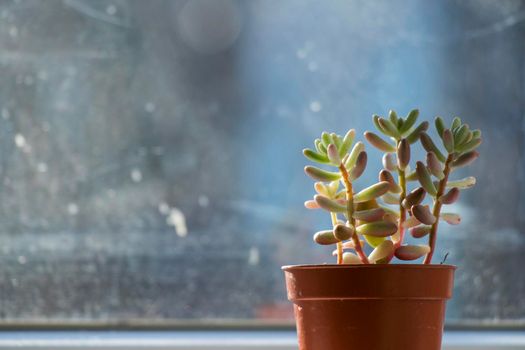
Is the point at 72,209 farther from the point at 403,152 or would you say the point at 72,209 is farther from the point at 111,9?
the point at 403,152

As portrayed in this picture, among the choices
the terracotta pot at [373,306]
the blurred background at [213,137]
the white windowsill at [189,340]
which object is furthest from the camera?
the blurred background at [213,137]

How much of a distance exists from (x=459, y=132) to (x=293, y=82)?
24.6 inches

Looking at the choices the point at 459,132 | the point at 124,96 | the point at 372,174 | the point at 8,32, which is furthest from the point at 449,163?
the point at 8,32

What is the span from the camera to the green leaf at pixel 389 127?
80 cm

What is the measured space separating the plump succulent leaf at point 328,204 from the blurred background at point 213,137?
1.83 ft

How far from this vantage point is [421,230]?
2.68ft

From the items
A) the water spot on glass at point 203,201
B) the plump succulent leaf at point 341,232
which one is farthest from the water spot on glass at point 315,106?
the plump succulent leaf at point 341,232

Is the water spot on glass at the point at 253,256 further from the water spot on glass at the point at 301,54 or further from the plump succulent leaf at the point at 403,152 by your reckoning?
the plump succulent leaf at the point at 403,152

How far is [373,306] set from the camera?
0.75 meters

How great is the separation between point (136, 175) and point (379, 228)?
27.1 inches

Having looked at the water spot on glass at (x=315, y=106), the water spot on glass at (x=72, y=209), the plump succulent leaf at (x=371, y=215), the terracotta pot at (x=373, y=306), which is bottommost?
the terracotta pot at (x=373, y=306)

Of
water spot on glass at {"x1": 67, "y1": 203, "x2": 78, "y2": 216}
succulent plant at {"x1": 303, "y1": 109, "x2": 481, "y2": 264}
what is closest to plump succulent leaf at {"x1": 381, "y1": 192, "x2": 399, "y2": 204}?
succulent plant at {"x1": 303, "y1": 109, "x2": 481, "y2": 264}

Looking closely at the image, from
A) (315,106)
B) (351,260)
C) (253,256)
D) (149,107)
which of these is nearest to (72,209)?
(149,107)

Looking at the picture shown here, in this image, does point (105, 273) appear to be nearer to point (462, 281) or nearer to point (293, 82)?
point (293, 82)
